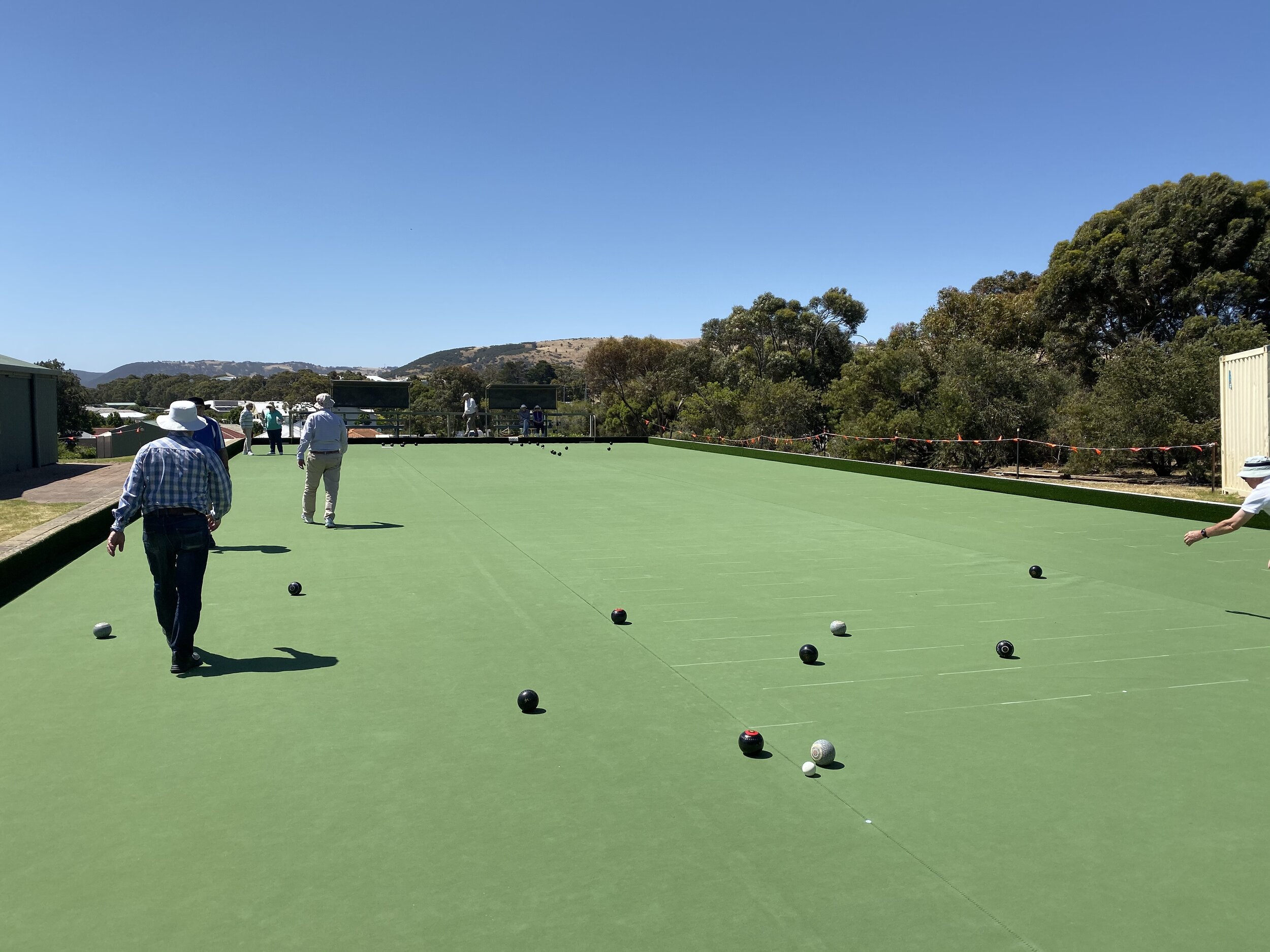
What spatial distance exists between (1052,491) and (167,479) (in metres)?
14.1

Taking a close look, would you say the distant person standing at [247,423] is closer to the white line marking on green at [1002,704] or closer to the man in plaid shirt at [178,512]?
the man in plaid shirt at [178,512]

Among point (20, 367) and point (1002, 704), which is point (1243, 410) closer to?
point (1002, 704)

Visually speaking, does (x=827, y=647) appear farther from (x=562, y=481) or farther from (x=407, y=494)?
(x=562, y=481)

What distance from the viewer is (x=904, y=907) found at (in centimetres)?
305

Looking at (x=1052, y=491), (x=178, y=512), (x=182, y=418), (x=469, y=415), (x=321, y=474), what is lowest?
(x=1052, y=491)

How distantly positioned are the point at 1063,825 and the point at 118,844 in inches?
138

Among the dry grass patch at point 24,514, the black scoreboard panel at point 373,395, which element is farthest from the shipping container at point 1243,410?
the black scoreboard panel at point 373,395

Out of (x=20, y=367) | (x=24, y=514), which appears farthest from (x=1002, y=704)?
(x=20, y=367)

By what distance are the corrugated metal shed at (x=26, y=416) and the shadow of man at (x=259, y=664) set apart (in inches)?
642

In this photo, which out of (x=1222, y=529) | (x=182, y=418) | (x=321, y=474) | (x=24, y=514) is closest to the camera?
(x=182, y=418)

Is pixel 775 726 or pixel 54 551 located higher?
pixel 54 551

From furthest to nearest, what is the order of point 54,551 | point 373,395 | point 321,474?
1. point 373,395
2. point 321,474
3. point 54,551

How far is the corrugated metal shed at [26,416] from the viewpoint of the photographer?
757 inches

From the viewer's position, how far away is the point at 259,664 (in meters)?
5.91
